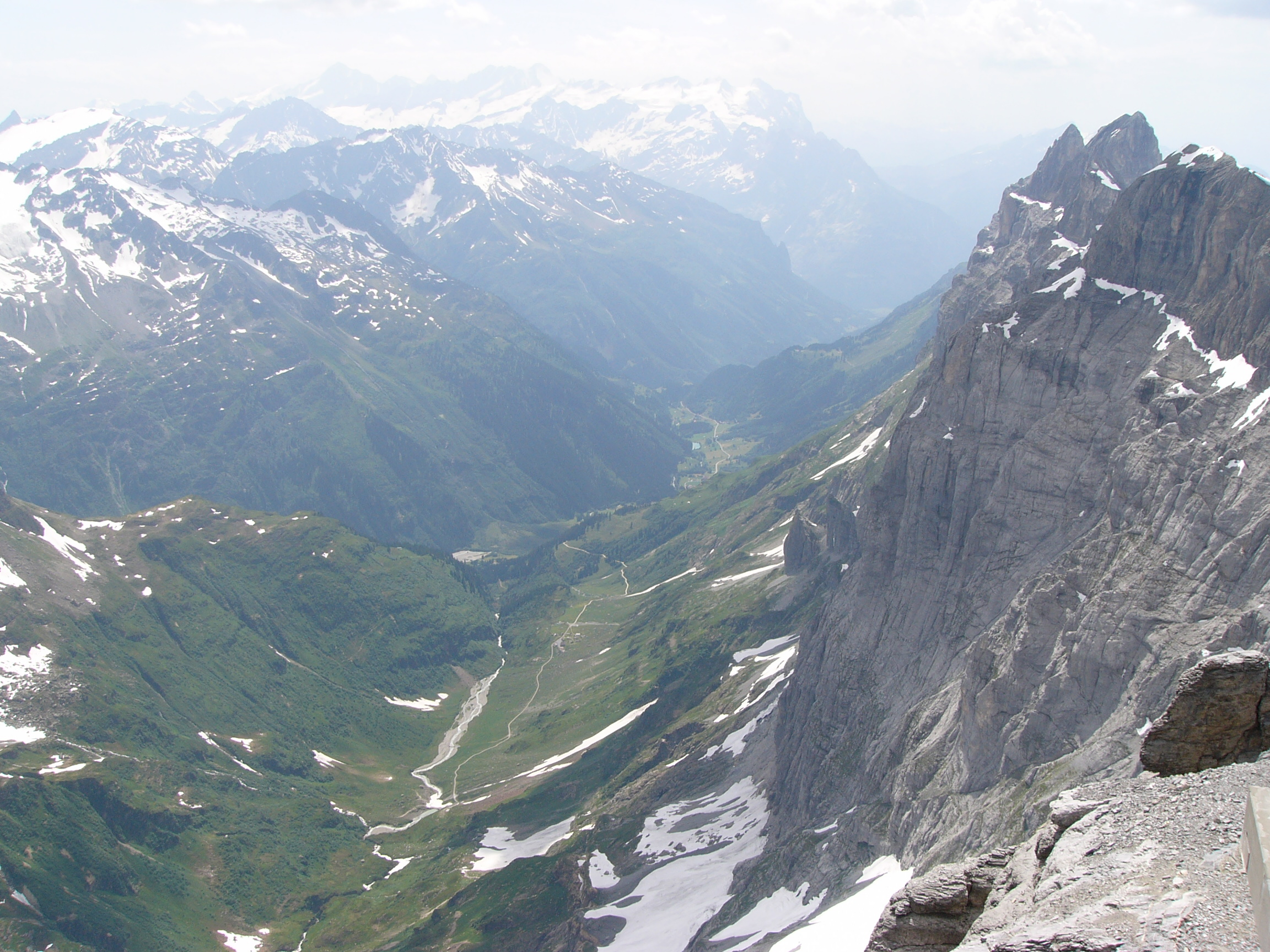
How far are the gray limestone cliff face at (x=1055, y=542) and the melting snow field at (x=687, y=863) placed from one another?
10947 mm

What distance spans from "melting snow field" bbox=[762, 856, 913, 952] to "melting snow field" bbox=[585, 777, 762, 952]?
1382 inches

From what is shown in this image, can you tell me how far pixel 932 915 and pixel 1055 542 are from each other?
79286 mm

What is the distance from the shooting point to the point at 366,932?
19162 centimetres

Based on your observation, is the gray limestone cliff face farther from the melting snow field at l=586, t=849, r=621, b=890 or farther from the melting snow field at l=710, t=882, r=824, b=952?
the melting snow field at l=586, t=849, r=621, b=890

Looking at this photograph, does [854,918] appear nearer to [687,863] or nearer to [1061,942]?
[687,863]

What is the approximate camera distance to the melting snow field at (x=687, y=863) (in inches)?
5197

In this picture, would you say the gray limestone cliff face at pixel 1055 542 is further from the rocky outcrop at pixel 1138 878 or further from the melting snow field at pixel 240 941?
A: the melting snow field at pixel 240 941

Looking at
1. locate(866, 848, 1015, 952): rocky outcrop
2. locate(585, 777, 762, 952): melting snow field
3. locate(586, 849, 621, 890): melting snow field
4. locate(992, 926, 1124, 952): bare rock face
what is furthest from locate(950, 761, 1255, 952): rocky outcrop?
locate(586, 849, 621, 890): melting snow field

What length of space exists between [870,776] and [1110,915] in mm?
94712

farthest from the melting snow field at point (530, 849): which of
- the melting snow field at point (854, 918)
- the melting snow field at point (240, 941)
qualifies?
the melting snow field at point (854, 918)

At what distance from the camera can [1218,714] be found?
31.1 m

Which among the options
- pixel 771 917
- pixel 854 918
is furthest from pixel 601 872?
pixel 854 918

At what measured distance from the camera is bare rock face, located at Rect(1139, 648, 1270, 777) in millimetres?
30609

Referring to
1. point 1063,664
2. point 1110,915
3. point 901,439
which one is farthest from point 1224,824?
point 901,439
